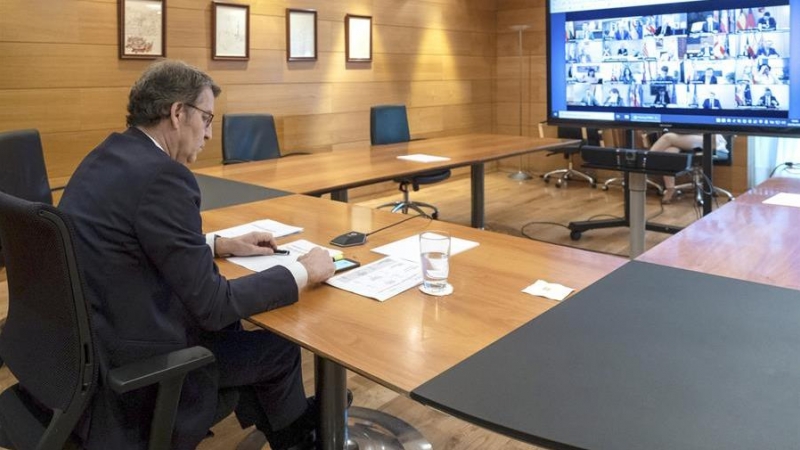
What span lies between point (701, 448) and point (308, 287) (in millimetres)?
996

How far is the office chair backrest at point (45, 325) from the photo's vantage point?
121 cm

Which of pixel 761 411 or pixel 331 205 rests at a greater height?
pixel 331 205

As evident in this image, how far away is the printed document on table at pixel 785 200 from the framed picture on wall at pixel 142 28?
4052 mm

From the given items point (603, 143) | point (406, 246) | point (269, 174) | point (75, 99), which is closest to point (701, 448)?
point (406, 246)

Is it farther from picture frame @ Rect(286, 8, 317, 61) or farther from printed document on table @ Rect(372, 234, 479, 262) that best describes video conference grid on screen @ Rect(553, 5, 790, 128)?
picture frame @ Rect(286, 8, 317, 61)

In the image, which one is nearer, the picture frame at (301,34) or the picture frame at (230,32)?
the picture frame at (230,32)

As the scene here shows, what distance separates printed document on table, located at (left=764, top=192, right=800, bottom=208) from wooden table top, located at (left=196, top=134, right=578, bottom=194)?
5.53 feet

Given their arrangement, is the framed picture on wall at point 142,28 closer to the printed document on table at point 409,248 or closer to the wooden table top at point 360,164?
the wooden table top at point 360,164

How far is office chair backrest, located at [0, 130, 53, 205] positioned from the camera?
2.89 meters

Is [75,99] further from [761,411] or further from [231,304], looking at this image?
[761,411]

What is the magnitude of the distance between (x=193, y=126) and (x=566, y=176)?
6.04 meters

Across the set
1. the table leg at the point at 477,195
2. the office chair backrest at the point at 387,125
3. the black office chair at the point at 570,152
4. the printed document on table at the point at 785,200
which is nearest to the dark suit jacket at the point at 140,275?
the printed document on table at the point at 785,200

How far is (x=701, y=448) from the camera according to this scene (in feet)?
2.90

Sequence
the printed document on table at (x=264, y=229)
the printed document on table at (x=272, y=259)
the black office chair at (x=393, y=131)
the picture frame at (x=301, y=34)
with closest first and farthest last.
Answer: the printed document on table at (x=272, y=259), the printed document on table at (x=264, y=229), the black office chair at (x=393, y=131), the picture frame at (x=301, y=34)
